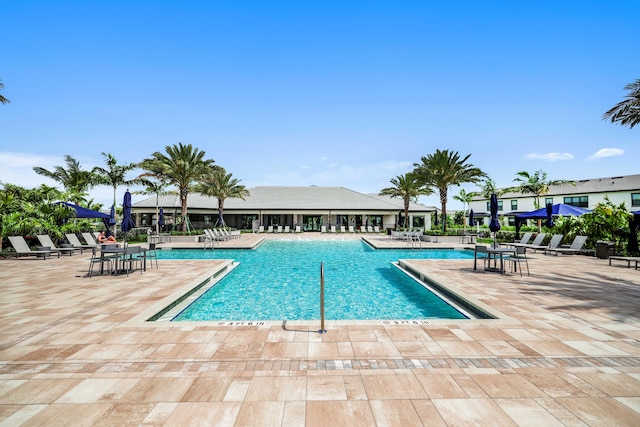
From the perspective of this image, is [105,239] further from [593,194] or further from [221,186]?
[593,194]

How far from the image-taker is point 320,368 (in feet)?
11.9

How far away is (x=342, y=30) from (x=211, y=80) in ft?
26.4

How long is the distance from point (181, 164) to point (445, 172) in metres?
21.3

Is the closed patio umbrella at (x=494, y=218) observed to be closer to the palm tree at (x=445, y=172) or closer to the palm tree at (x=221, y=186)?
the palm tree at (x=445, y=172)

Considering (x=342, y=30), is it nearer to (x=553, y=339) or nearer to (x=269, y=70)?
(x=269, y=70)

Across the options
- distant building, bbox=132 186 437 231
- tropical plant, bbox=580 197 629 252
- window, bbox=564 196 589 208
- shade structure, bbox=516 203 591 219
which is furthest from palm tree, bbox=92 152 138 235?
window, bbox=564 196 589 208

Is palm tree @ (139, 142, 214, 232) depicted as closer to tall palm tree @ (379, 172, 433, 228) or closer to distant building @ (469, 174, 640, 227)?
tall palm tree @ (379, 172, 433, 228)

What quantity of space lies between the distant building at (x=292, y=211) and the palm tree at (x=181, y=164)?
1191 cm

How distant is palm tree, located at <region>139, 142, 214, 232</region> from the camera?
24547 mm

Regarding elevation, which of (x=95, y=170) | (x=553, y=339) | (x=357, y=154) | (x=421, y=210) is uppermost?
(x=357, y=154)

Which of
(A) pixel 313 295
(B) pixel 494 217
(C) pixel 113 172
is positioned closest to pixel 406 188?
(B) pixel 494 217

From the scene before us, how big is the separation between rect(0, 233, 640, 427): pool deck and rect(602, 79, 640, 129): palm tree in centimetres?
1204

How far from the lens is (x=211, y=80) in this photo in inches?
691

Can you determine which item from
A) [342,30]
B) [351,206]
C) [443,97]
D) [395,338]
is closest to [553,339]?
[395,338]
